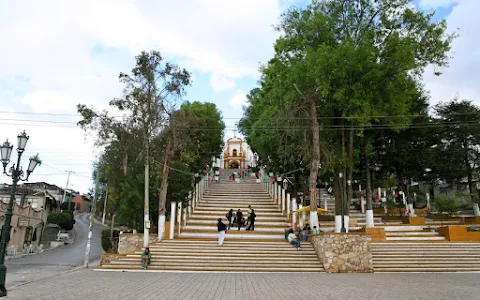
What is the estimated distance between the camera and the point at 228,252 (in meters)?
15.4

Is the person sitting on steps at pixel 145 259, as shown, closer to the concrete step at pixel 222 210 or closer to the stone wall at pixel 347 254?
the stone wall at pixel 347 254

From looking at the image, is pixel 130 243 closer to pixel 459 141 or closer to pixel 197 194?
pixel 197 194

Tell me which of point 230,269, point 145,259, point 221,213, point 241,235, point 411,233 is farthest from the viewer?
point 221,213

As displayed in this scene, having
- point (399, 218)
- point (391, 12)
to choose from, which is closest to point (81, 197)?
point (399, 218)

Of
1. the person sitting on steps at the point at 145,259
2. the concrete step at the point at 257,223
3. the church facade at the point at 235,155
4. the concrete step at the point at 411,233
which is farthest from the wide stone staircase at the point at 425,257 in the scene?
the church facade at the point at 235,155

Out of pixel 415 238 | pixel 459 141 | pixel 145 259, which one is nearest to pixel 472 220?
pixel 459 141

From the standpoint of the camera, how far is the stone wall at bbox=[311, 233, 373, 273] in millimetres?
13977

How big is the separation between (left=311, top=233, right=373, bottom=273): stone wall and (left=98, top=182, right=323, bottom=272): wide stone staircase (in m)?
0.58

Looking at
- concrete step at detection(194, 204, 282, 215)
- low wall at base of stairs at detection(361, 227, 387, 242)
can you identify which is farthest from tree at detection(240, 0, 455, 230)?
concrete step at detection(194, 204, 282, 215)

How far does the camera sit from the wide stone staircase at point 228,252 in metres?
14.0

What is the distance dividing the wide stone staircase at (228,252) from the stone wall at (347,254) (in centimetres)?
58

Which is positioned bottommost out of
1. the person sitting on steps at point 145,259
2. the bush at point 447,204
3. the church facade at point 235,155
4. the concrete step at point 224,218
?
the person sitting on steps at point 145,259

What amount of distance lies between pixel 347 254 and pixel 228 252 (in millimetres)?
5080

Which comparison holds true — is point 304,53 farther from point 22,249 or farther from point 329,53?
point 22,249
